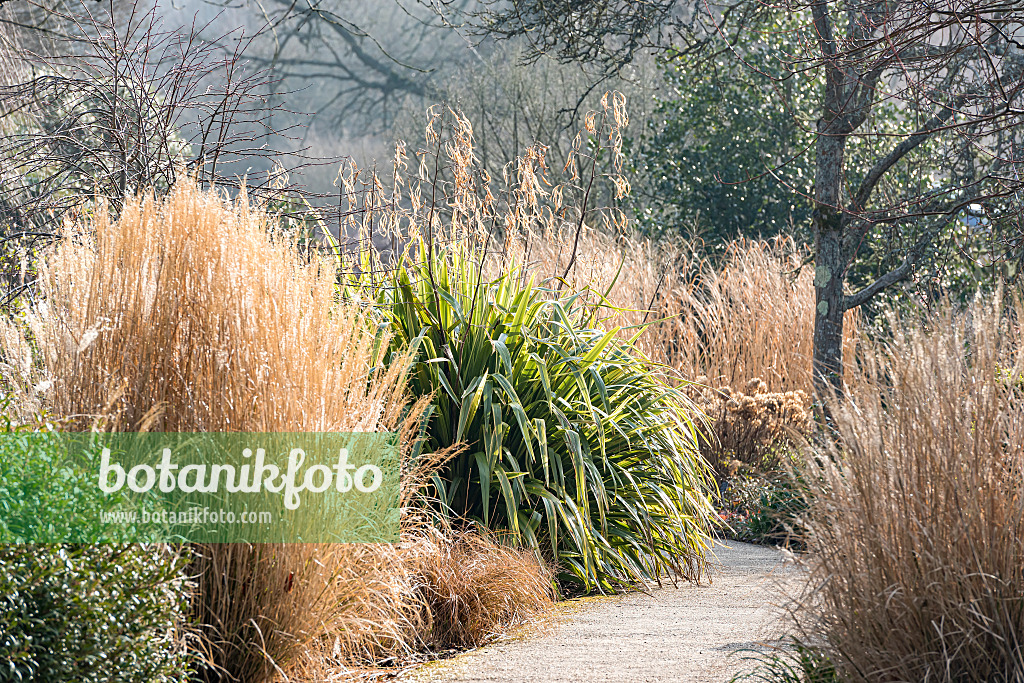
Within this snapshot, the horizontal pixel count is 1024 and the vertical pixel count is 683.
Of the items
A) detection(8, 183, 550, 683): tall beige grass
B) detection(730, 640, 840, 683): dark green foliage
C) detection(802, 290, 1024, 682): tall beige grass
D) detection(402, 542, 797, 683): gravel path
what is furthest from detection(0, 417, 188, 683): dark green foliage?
detection(802, 290, 1024, 682): tall beige grass

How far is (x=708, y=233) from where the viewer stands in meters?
12.7

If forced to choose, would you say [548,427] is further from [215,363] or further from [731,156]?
[731,156]

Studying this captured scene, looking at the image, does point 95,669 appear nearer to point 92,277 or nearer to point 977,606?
point 92,277

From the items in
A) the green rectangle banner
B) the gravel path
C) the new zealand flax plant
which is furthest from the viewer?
the new zealand flax plant

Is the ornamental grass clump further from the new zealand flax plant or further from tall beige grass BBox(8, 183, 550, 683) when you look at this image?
tall beige grass BBox(8, 183, 550, 683)

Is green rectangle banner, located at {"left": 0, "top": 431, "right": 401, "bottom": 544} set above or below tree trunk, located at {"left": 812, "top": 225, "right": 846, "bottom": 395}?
below

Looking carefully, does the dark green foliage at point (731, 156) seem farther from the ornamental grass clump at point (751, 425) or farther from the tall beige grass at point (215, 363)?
the tall beige grass at point (215, 363)

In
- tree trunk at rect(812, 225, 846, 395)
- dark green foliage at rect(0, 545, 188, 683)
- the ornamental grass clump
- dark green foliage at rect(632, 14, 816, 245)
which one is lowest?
dark green foliage at rect(0, 545, 188, 683)

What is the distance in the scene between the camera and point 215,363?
3098 mm

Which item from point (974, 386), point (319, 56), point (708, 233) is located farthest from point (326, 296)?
point (319, 56)

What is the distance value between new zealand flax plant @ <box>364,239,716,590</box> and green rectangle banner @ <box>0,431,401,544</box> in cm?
110

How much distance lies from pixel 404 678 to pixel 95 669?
1.28 meters

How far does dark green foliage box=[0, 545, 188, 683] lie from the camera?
7.72ft

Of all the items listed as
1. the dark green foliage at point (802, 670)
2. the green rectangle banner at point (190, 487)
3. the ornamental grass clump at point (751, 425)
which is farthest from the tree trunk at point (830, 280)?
the green rectangle banner at point (190, 487)
